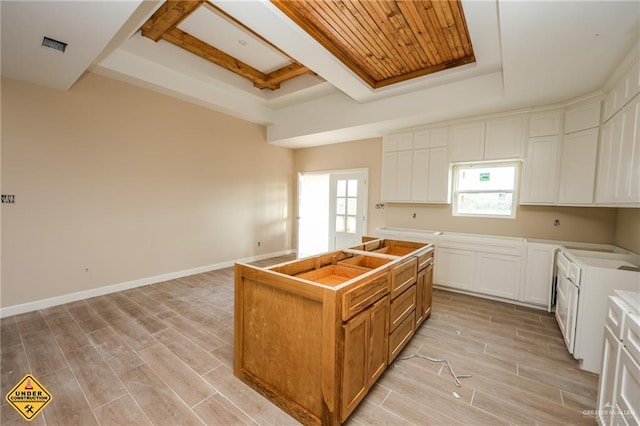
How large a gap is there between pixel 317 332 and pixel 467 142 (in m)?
3.87

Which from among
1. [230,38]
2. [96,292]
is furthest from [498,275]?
[96,292]

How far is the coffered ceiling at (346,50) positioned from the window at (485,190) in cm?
94

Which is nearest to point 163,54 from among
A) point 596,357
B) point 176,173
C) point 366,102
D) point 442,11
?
point 176,173

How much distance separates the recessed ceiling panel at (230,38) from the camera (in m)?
3.02

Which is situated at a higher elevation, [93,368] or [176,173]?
[176,173]

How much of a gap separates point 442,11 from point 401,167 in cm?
253

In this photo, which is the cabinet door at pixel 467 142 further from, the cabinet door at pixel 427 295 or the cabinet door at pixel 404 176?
the cabinet door at pixel 427 295

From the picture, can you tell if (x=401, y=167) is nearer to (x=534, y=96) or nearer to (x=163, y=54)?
(x=534, y=96)

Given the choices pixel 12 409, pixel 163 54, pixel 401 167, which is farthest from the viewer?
pixel 401 167

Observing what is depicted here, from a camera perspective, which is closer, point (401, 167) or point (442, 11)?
point (442, 11)

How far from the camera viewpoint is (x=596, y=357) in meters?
2.20

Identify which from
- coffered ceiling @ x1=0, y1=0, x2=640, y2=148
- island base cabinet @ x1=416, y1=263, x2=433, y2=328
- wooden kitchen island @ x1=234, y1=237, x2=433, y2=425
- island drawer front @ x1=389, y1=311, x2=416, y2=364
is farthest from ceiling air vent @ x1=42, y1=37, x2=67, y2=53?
island base cabinet @ x1=416, y1=263, x2=433, y2=328

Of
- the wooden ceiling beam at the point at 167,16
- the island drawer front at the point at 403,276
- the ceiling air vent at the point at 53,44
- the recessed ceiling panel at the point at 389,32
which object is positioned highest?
the wooden ceiling beam at the point at 167,16

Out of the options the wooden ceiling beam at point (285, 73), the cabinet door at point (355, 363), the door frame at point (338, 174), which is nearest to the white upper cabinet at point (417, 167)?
the door frame at point (338, 174)
